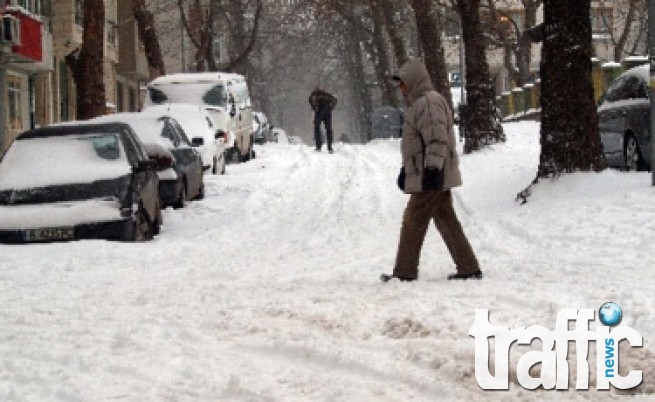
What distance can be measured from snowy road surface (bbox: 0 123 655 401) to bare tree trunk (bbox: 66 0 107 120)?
291 inches

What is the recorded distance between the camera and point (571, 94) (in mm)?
12984

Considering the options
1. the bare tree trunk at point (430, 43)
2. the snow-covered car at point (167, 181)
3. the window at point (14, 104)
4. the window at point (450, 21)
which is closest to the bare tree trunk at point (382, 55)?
the window at point (450, 21)

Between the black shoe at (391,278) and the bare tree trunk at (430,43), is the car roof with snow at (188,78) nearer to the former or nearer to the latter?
the bare tree trunk at (430,43)

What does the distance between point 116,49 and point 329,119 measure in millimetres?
19670

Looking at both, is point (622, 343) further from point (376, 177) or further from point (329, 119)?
point (329, 119)

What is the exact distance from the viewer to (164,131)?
16.9 meters

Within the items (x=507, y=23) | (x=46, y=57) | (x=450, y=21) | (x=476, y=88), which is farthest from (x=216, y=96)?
(x=507, y=23)

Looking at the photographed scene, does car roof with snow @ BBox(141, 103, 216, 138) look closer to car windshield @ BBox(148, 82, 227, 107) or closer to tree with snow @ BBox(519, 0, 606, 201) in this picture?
car windshield @ BBox(148, 82, 227, 107)

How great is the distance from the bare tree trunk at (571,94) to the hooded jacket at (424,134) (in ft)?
16.0

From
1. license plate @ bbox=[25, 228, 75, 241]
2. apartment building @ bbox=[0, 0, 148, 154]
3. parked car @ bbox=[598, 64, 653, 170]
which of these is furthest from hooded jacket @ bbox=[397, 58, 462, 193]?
apartment building @ bbox=[0, 0, 148, 154]

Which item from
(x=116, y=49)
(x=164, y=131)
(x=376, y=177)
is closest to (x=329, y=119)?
(x=376, y=177)

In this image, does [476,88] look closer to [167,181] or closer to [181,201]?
[181,201]

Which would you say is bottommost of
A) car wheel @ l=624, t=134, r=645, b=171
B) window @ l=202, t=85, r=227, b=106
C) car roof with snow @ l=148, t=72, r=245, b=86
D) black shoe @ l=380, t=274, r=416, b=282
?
black shoe @ l=380, t=274, r=416, b=282

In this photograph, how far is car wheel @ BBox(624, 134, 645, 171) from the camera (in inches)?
591
